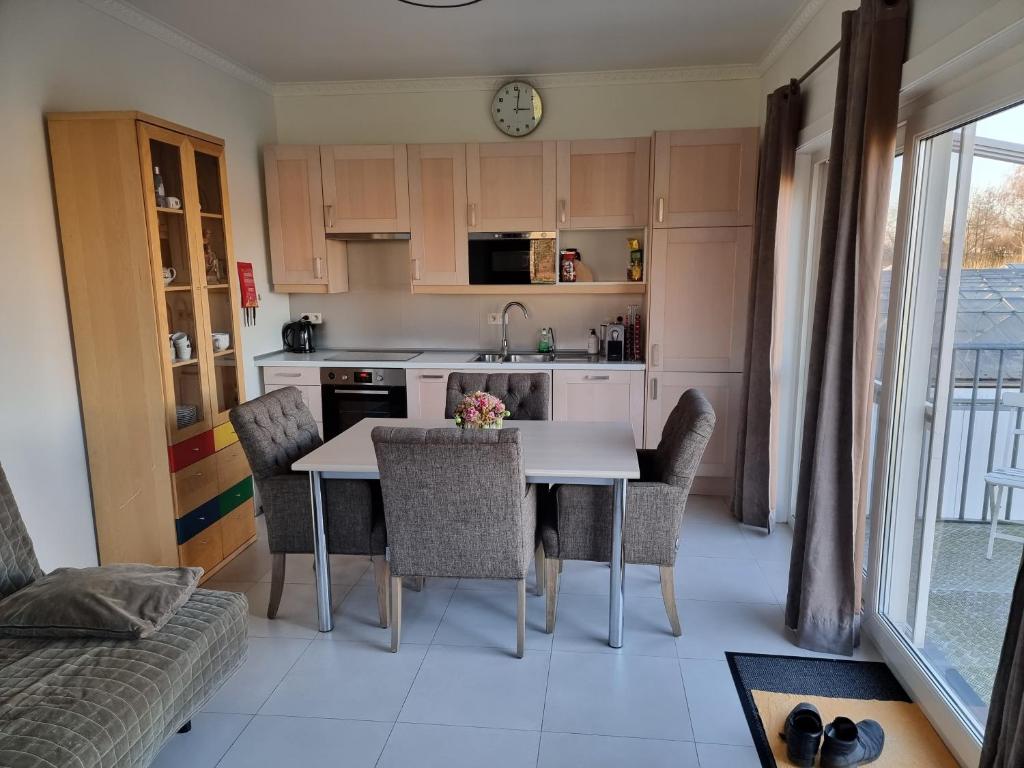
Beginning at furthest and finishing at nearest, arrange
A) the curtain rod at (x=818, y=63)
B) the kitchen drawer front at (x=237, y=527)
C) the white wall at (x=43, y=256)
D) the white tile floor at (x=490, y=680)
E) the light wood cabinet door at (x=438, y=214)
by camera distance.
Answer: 1. the light wood cabinet door at (x=438, y=214)
2. the kitchen drawer front at (x=237, y=527)
3. the curtain rod at (x=818, y=63)
4. the white wall at (x=43, y=256)
5. the white tile floor at (x=490, y=680)

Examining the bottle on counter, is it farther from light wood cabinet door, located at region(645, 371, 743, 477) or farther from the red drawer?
the red drawer

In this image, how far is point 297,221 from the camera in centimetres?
426

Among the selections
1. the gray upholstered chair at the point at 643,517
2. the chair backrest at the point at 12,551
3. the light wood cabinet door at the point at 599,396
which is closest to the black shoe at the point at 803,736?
the gray upholstered chair at the point at 643,517

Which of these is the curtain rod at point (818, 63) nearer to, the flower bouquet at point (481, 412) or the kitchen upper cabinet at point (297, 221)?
the flower bouquet at point (481, 412)

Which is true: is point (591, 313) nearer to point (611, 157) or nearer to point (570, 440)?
point (611, 157)

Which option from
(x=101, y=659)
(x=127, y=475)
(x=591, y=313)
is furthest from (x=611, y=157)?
(x=101, y=659)

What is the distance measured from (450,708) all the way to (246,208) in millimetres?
3232

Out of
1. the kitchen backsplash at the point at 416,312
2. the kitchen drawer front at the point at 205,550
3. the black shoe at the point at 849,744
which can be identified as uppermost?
the kitchen backsplash at the point at 416,312

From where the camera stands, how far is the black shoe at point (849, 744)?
1.90m

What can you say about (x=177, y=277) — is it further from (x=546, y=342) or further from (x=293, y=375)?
(x=546, y=342)

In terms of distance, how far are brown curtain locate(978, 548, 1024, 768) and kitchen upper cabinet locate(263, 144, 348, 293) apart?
3912 millimetres

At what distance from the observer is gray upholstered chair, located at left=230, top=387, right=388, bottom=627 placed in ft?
8.68

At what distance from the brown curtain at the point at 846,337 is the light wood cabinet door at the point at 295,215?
10.1 ft

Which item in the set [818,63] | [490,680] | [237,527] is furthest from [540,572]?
[818,63]
